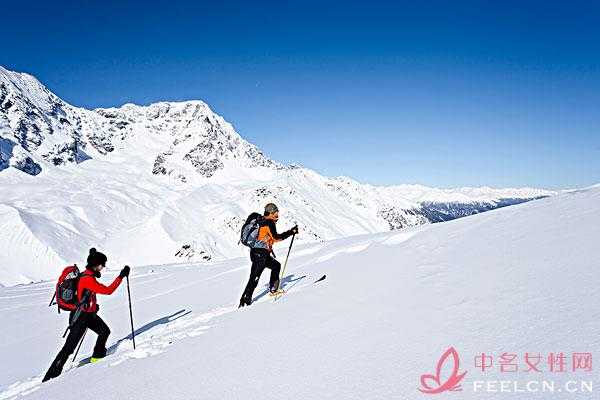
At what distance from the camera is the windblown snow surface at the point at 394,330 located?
3340 mm

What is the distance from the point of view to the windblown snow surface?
11.0 feet

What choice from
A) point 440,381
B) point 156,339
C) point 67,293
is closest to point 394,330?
point 440,381

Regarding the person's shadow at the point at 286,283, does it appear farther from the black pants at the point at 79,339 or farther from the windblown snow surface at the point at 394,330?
the black pants at the point at 79,339

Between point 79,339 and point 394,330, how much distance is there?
5.69 meters

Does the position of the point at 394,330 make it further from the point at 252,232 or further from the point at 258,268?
the point at 252,232

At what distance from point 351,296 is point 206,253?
326 feet

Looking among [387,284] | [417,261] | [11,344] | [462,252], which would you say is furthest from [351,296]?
[11,344]

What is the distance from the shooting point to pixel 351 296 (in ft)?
20.2

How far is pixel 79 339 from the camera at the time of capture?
6.82m

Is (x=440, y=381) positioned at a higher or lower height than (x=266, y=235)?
lower

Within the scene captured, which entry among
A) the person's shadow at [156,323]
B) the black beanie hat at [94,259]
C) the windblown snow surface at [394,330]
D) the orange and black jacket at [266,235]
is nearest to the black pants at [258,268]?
the orange and black jacket at [266,235]

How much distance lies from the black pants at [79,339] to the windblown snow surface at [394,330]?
43cm

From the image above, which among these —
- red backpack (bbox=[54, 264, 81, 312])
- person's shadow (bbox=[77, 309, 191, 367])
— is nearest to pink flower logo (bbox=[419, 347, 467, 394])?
red backpack (bbox=[54, 264, 81, 312])

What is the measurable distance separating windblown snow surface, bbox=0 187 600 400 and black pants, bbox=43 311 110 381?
433mm
